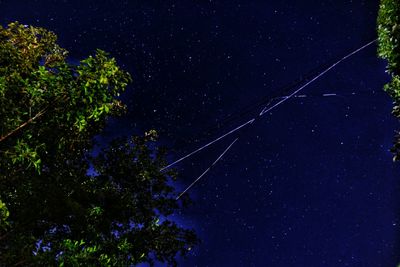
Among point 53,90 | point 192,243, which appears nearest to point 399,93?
point 53,90

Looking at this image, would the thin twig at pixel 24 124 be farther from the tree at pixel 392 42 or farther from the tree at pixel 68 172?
the tree at pixel 392 42

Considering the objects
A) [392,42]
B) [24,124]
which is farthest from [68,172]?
[392,42]

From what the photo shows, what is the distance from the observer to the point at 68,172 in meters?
9.24

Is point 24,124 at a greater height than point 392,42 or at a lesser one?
greater

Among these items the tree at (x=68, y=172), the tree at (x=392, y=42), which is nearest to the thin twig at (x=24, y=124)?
the tree at (x=68, y=172)

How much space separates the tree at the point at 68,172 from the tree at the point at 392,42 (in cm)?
480

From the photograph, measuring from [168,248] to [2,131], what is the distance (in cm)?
723

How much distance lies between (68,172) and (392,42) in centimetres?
766

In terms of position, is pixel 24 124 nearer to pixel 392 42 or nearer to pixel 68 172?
pixel 68 172

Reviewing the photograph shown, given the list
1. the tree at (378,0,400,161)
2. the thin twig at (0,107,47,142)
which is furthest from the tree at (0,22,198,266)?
the tree at (378,0,400,161)

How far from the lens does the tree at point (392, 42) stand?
21.6ft

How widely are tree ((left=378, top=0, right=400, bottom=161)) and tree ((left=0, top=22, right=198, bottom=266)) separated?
15.8 ft

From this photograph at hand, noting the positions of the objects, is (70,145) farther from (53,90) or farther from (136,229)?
(53,90)

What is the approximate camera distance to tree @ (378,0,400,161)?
6.57m
